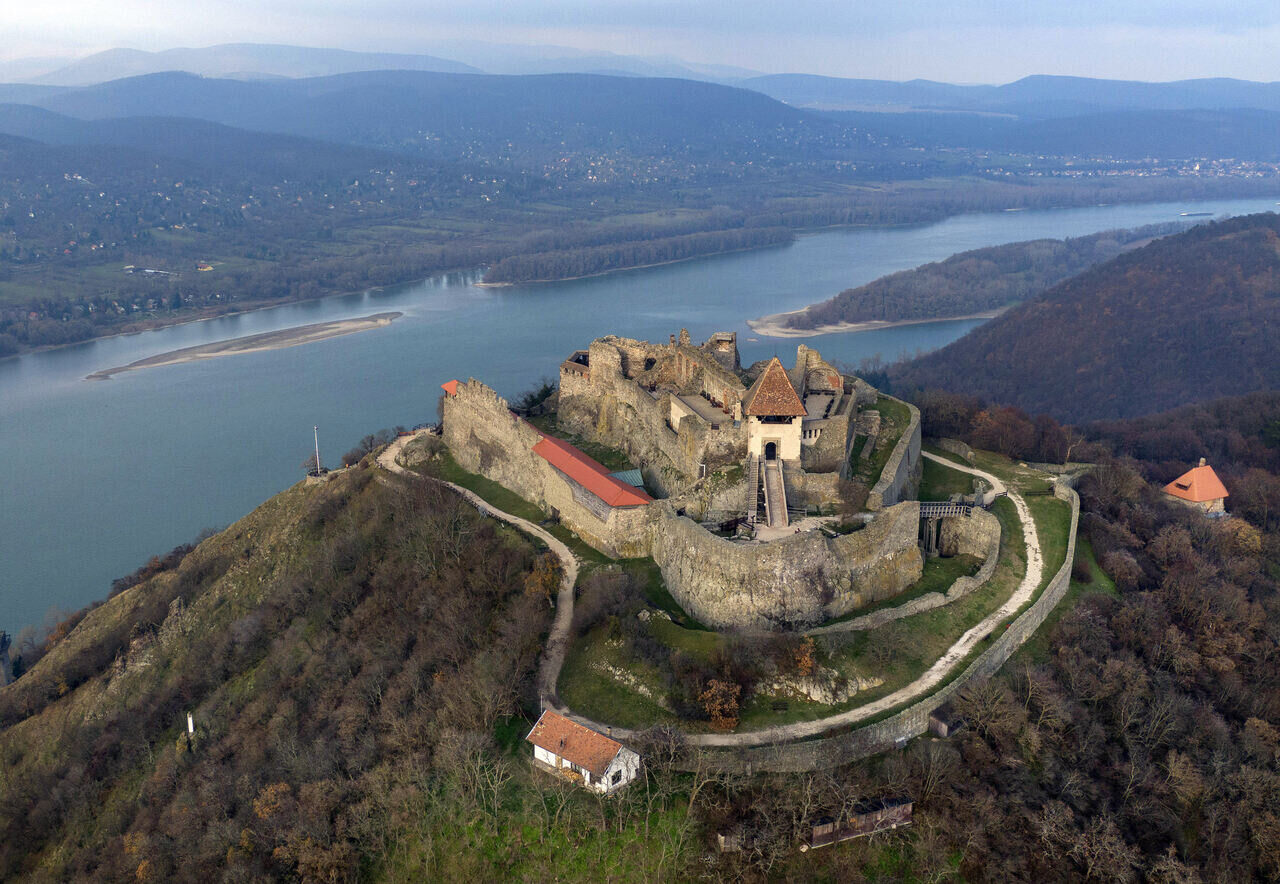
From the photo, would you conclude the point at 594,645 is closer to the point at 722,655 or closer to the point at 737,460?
the point at 722,655

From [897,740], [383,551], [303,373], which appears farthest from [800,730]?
[303,373]

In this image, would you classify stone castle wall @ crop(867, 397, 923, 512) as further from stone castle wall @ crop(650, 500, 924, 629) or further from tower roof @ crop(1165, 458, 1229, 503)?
tower roof @ crop(1165, 458, 1229, 503)

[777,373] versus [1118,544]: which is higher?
[777,373]

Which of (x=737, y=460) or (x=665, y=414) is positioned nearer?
(x=737, y=460)

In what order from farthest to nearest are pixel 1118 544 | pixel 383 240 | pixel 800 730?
1. pixel 383 240
2. pixel 1118 544
3. pixel 800 730

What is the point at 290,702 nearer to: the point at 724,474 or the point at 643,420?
the point at 724,474

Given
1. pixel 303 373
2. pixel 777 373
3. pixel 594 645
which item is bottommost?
pixel 303 373

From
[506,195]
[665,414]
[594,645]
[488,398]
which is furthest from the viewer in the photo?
[506,195]
